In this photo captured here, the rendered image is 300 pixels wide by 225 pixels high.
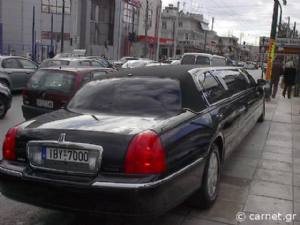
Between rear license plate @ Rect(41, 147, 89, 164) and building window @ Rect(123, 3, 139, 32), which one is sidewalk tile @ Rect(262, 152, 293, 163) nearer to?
rear license plate @ Rect(41, 147, 89, 164)

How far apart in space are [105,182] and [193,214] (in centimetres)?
147

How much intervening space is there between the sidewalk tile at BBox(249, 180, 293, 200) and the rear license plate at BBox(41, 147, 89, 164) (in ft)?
8.47

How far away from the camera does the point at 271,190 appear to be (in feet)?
20.1

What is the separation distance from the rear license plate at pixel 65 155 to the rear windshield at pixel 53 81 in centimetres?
494

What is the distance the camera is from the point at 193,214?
5133mm

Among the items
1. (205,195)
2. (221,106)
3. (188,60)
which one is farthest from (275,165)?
(188,60)

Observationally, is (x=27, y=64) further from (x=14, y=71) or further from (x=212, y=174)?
(x=212, y=174)

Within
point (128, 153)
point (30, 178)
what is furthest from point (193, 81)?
point (30, 178)

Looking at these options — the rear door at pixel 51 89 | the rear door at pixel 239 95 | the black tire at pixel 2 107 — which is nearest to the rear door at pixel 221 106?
the rear door at pixel 239 95

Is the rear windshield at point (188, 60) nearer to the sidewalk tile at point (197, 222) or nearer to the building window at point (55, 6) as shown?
the sidewalk tile at point (197, 222)

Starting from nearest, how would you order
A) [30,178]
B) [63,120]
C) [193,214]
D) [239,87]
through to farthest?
[30,178] < [63,120] < [193,214] < [239,87]

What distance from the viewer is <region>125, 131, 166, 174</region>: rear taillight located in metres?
4.08

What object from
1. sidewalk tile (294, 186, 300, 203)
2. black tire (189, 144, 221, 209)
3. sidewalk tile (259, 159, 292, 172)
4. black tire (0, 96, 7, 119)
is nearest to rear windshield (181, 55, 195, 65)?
black tire (0, 96, 7, 119)

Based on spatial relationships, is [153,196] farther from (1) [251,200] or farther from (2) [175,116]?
(1) [251,200]
